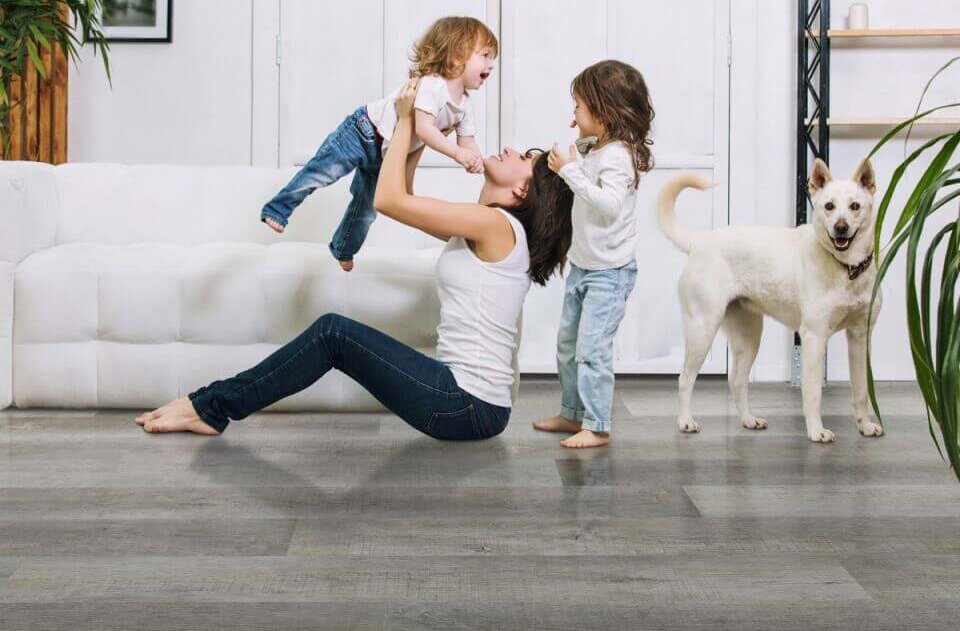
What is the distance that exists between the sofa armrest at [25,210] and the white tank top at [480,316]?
128cm

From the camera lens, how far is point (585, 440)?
239 cm

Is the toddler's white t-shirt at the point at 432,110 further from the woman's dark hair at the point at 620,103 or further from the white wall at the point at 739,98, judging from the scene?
the white wall at the point at 739,98

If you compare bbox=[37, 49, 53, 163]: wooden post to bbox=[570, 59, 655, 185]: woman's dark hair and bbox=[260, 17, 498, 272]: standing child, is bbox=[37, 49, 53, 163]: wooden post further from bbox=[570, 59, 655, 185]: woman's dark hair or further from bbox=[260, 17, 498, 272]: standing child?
bbox=[570, 59, 655, 185]: woman's dark hair

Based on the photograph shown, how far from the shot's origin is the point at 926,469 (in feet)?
7.12

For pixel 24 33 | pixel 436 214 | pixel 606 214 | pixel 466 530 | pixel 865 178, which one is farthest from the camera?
pixel 24 33

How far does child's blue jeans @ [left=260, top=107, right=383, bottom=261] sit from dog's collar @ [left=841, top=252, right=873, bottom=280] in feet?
3.99

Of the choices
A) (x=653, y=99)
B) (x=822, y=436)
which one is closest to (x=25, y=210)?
(x=822, y=436)

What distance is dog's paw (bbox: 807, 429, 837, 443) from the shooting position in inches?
98.0

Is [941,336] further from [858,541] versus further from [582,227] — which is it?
[582,227]

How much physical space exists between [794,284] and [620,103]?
0.68 m

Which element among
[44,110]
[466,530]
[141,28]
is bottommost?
[466,530]

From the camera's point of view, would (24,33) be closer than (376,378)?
No

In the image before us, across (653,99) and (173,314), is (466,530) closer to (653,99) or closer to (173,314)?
(173,314)

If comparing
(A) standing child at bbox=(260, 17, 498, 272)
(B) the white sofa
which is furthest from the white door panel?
(A) standing child at bbox=(260, 17, 498, 272)
